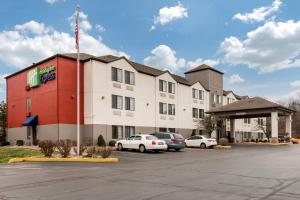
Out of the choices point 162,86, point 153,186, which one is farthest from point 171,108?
point 153,186

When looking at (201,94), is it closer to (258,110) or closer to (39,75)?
(258,110)

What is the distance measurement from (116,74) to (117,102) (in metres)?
2.95

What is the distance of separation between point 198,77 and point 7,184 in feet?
156

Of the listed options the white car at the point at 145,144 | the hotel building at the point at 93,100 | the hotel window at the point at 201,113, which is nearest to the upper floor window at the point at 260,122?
the hotel window at the point at 201,113

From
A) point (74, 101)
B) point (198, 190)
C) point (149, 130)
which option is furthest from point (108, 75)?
point (198, 190)

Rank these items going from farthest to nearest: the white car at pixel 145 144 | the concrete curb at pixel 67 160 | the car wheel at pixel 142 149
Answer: the car wheel at pixel 142 149 < the white car at pixel 145 144 < the concrete curb at pixel 67 160

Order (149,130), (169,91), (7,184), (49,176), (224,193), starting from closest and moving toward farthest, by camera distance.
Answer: (224,193), (7,184), (49,176), (149,130), (169,91)

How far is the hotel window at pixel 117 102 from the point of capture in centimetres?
3775

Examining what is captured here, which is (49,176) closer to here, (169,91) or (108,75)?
(108,75)

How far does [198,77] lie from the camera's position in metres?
56.9

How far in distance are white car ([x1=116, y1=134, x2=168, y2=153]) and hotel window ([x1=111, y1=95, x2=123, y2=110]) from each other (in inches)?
357

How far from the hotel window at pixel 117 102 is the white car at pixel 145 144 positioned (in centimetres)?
907

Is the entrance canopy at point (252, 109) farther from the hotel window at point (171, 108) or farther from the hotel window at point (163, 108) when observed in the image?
the hotel window at point (163, 108)

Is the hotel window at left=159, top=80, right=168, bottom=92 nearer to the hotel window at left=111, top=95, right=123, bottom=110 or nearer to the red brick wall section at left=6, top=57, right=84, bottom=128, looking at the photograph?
the hotel window at left=111, top=95, right=123, bottom=110
